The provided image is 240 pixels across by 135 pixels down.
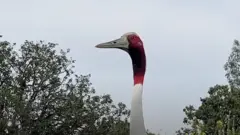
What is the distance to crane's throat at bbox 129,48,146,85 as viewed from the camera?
16.0ft

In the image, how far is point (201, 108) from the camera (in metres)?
19.3

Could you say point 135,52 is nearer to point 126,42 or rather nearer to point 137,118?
point 126,42

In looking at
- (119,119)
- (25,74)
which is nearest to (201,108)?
(119,119)

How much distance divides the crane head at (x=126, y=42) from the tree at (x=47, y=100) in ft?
46.4

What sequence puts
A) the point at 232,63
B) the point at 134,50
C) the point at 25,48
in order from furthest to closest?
the point at 232,63 < the point at 25,48 < the point at 134,50

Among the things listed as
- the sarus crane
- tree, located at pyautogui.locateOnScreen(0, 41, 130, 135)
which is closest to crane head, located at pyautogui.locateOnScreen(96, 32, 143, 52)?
the sarus crane

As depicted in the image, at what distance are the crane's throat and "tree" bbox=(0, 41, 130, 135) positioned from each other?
46.7ft

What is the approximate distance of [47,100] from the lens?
19750 mm

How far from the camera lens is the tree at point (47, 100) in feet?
62.4

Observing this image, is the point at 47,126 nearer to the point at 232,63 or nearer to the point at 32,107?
the point at 32,107

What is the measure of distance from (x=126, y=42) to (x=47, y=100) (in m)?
15.2

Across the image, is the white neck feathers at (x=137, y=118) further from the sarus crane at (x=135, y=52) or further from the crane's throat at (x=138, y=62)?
the crane's throat at (x=138, y=62)

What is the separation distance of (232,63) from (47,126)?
391 inches

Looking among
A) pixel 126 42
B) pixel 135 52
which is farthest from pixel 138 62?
pixel 126 42
